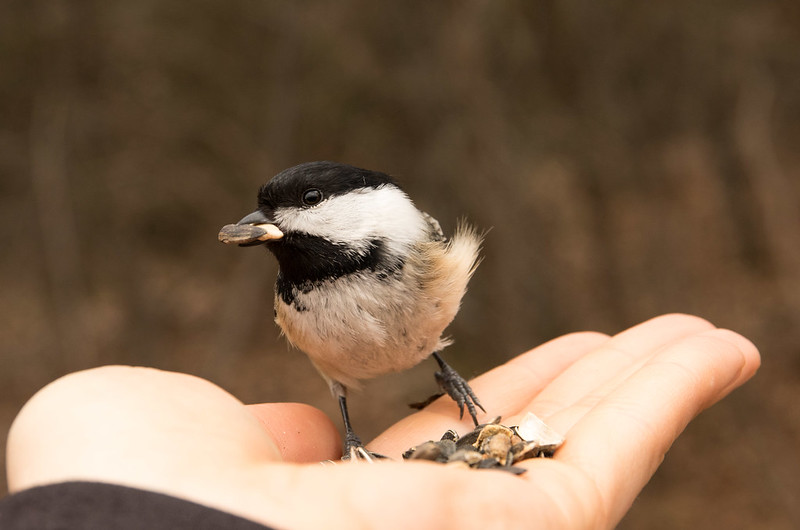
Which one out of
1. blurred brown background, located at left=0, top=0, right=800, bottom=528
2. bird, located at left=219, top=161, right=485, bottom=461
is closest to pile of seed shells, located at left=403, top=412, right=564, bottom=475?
bird, located at left=219, top=161, right=485, bottom=461

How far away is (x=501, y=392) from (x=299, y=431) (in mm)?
518

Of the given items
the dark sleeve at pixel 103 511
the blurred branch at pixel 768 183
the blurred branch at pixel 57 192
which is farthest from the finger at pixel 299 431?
the blurred branch at pixel 768 183

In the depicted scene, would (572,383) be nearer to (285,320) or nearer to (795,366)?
(285,320)

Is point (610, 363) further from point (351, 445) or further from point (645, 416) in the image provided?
point (351, 445)

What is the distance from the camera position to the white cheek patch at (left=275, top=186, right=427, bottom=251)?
1.11 metres

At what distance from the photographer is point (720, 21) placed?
232cm

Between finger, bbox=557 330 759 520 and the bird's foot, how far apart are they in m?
0.34

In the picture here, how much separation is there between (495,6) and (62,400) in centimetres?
177

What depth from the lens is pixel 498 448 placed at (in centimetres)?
101

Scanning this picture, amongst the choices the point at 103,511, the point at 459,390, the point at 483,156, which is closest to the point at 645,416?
the point at 459,390

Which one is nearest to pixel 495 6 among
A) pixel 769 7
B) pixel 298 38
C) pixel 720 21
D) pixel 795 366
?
pixel 298 38

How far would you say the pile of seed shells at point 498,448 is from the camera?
3.17 feet

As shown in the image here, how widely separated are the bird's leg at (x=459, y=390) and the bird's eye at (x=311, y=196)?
1.95 ft

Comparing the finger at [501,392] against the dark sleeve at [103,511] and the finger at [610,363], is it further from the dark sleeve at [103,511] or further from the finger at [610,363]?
the dark sleeve at [103,511]
